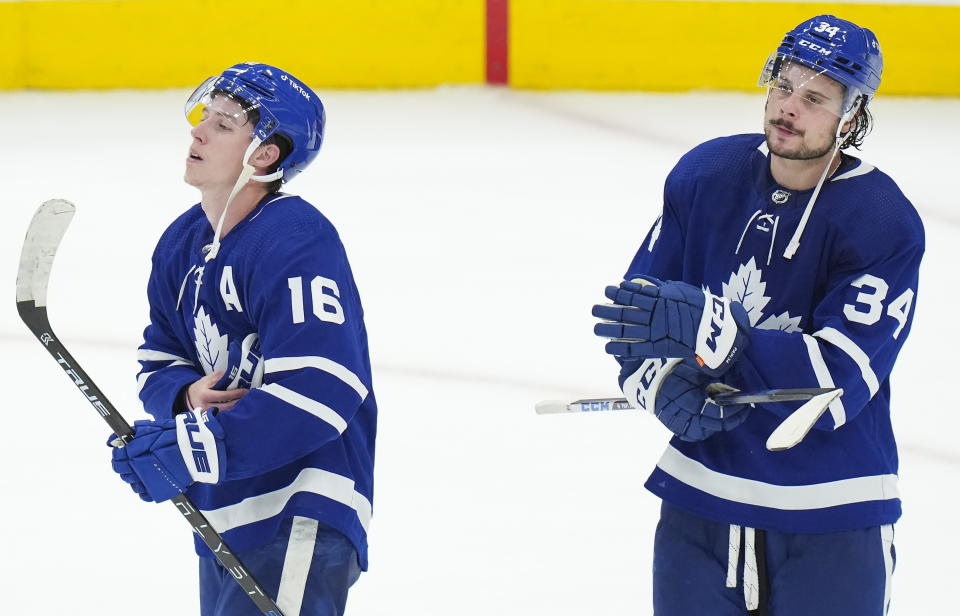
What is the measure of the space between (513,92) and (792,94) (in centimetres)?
419

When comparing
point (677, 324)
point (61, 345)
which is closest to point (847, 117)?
point (677, 324)

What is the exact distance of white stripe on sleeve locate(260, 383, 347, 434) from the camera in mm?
1866

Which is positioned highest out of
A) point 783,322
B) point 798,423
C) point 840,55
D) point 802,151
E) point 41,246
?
point 840,55

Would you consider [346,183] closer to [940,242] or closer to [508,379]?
[508,379]

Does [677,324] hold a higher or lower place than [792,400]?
higher

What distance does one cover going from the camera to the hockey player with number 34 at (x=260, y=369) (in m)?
1.88

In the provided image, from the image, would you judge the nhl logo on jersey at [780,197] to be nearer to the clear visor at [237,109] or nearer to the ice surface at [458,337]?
the ice surface at [458,337]

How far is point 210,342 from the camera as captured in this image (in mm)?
2018

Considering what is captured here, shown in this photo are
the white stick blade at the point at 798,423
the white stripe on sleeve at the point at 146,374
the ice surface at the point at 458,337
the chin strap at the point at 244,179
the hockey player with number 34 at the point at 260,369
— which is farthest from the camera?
the ice surface at the point at 458,337

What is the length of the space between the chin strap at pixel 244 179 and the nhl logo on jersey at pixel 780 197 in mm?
673

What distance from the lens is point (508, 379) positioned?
3754mm

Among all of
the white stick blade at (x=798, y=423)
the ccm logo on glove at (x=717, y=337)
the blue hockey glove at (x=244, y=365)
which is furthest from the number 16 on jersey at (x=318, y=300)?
the white stick blade at (x=798, y=423)

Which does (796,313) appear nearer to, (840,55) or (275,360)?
(840,55)

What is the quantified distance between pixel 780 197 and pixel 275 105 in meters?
0.69
